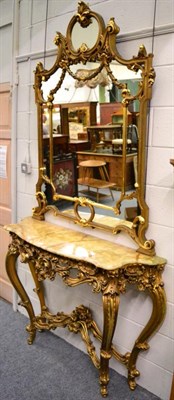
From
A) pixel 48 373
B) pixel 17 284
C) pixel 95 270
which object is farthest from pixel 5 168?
pixel 48 373

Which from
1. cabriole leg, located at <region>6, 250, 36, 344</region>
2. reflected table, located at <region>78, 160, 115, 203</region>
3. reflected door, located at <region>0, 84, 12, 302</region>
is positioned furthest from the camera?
reflected door, located at <region>0, 84, 12, 302</region>

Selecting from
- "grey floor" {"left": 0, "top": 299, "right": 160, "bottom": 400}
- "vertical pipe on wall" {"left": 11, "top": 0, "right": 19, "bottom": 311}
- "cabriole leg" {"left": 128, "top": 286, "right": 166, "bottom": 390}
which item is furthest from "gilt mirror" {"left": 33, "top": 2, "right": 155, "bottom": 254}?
"grey floor" {"left": 0, "top": 299, "right": 160, "bottom": 400}

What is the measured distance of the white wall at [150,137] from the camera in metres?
1.46

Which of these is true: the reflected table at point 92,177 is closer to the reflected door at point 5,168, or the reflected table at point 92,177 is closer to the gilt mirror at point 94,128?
the gilt mirror at point 94,128

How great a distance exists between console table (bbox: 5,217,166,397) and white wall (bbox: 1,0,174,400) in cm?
6

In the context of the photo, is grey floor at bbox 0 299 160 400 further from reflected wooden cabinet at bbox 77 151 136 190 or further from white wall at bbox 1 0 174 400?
reflected wooden cabinet at bbox 77 151 136 190

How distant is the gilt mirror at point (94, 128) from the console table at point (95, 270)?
99 mm

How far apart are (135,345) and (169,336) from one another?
20 cm

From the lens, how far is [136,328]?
1.79 metres

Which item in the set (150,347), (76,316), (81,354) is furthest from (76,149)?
(81,354)

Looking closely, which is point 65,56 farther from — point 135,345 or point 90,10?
point 135,345

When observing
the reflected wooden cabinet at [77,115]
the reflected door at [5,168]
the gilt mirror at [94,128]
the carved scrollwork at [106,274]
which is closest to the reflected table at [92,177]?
the gilt mirror at [94,128]

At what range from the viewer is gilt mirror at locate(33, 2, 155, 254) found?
60.6 inches

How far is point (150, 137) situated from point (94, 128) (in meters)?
0.33
